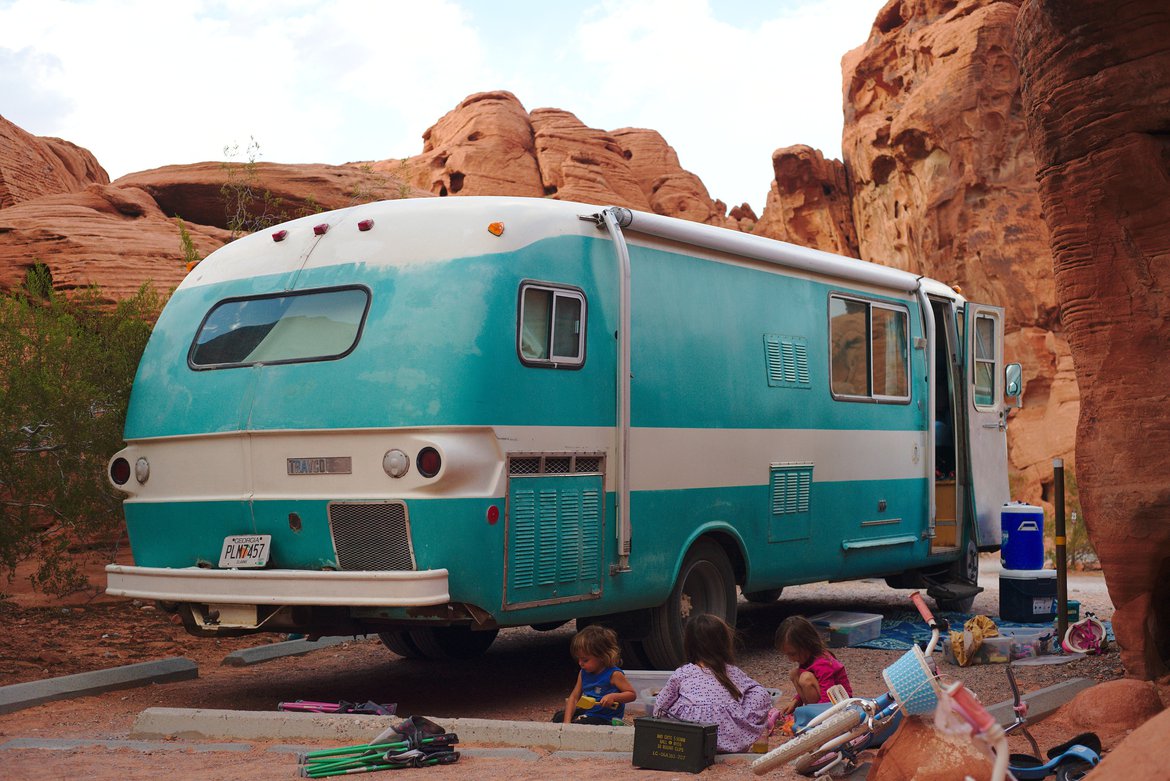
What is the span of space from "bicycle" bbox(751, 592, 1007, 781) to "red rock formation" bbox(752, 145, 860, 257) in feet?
105

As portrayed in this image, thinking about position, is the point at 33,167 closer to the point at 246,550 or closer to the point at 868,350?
the point at 868,350

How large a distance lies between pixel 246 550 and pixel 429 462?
4.35 feet

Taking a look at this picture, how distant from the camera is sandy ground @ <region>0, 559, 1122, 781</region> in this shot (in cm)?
546

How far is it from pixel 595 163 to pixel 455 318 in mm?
32914

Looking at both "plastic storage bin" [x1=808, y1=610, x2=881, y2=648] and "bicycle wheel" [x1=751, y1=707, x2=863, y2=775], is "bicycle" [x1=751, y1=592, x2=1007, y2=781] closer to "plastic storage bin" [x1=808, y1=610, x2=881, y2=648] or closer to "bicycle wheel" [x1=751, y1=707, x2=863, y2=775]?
"bicycle wheel" [x1=751, y1=707, x2=863, y2=775]

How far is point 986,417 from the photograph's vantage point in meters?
11.9

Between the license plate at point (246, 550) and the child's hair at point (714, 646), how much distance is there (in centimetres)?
253

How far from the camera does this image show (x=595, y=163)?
127 feet

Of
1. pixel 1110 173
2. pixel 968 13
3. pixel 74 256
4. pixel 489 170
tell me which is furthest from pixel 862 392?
pixel 489 170

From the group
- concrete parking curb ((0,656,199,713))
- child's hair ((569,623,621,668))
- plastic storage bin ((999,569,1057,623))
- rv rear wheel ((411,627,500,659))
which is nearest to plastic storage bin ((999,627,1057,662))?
plastic storage bin ((999,569,1057,623))

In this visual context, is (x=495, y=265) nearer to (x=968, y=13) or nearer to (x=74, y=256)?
(x=74, y=256)

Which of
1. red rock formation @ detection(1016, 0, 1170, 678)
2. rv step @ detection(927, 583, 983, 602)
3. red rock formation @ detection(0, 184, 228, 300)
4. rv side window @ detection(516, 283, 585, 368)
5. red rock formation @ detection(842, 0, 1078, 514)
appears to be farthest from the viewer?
red rock formation @ detection(842, 0, 1078, 514)

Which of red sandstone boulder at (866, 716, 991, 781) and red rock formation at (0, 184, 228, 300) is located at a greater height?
red rock formation at (0, 184, 228, 300)

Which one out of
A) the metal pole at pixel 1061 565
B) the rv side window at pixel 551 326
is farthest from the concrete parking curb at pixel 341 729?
the metal pole at pixel 1061 565
